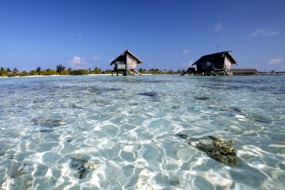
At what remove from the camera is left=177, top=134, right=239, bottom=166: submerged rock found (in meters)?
3.06

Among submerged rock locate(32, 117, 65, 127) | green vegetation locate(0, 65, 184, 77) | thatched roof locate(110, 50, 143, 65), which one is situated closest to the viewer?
submerged rock locate(32, 117, 65, 127)

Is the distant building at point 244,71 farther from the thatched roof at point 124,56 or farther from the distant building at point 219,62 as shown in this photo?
the thatched roof at point 124,56

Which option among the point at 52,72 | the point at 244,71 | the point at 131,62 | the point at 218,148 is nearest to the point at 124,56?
the point at 131,62

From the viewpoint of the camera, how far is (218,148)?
11.4 ft

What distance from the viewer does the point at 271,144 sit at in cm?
361

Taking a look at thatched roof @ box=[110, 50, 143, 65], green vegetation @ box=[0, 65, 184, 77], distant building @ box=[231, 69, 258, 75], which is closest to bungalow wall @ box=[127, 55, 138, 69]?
thatched roof @ box=[110, 50, 143, 65]

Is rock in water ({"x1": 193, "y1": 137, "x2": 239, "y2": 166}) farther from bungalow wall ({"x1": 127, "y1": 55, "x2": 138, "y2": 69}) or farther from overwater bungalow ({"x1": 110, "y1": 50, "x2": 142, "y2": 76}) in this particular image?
bungalow wall ({"x1": 127, "y1": 55, "x2": 138, "y2": 69})

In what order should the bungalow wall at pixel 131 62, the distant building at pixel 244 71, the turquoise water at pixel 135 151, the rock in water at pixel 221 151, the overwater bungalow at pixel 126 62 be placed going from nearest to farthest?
1. the turquoise water at pixel 135 151
2. the rock in water at pixel 221 151
3. the overwater bungalow at pixel 126 62
4. the bungalow wall at pixel 131 62
5. the distant building at pixel 244 71

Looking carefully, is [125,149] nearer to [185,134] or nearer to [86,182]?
[86,182]

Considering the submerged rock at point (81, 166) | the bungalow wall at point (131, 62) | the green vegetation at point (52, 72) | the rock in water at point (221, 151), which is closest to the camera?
the submerged rock at point (81, 166)

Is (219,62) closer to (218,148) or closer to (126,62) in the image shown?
(126,62)

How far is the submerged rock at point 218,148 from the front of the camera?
3059 millimetres

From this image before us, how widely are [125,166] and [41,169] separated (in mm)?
1279

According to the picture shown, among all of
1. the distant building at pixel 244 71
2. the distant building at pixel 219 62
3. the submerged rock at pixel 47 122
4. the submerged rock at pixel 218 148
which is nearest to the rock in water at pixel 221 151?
the submerged rock at pixel 218 148
